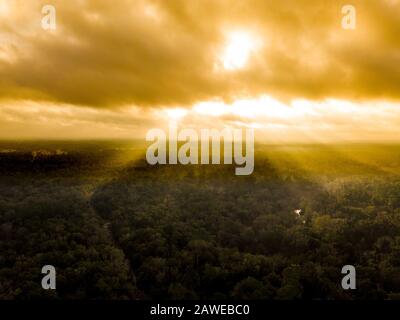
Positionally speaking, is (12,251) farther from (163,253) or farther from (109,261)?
(163,253)

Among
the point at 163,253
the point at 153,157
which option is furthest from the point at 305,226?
the point at 153,157

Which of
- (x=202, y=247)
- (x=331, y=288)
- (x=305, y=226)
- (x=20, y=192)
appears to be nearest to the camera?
(x=331, y=288)

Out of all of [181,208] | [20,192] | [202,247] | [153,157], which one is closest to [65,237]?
[202,247]

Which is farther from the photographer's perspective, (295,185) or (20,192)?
(295,185)

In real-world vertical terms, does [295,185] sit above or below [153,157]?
below

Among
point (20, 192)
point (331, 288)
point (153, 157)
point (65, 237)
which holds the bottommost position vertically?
point (331, 288)

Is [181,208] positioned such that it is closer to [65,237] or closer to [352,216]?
[65,237]

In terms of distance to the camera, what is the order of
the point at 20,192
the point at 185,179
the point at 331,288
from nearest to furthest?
the point at 331,288, the point at 20,192, the point at 185,179
